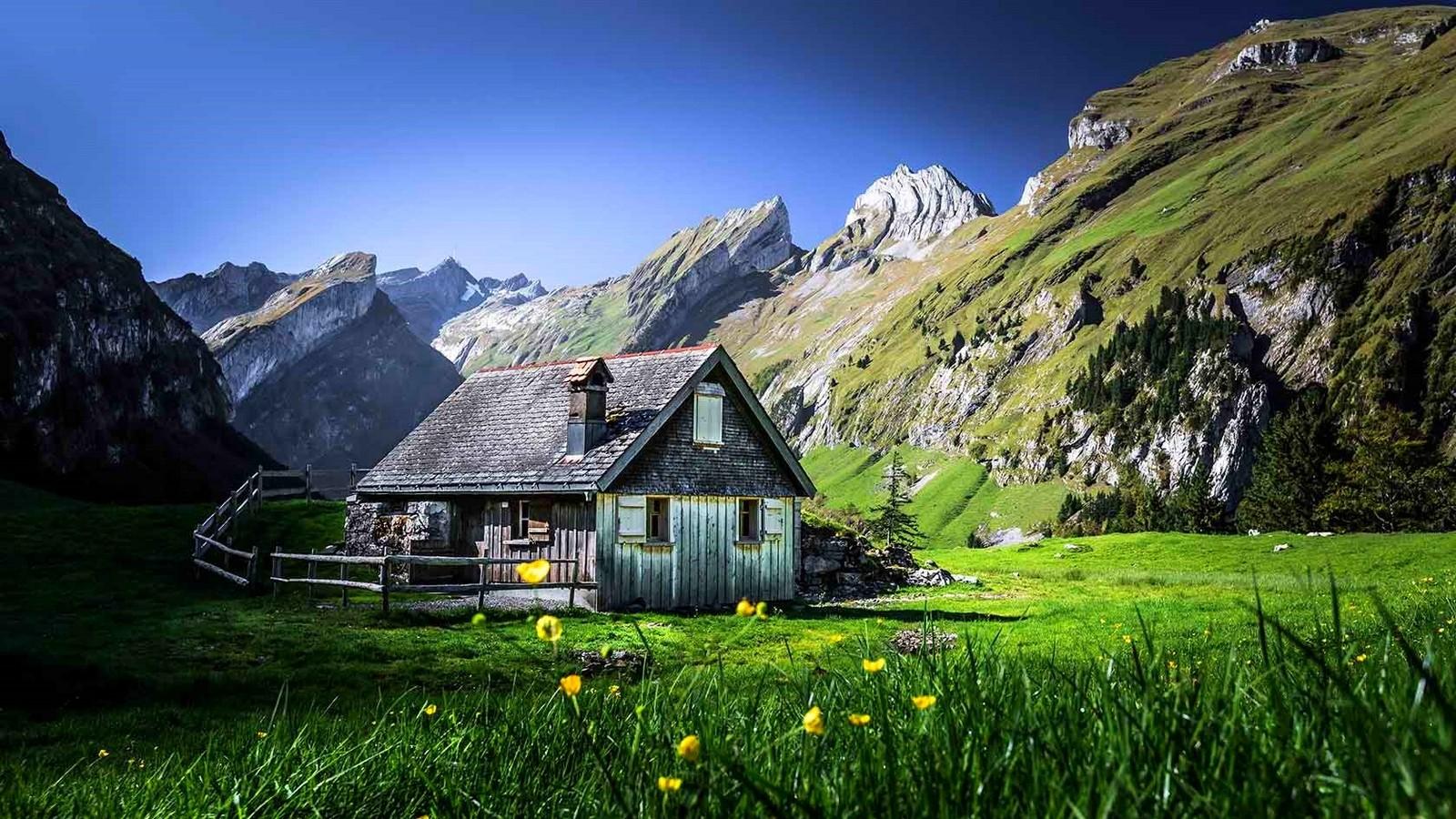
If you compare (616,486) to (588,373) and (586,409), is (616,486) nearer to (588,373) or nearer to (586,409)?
(586,409)

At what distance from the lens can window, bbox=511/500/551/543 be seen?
1223 inches

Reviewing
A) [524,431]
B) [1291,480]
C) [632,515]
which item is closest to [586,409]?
[632,515]

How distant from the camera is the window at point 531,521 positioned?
31.1 m

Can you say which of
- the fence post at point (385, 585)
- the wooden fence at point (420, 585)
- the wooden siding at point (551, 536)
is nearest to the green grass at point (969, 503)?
the wooden siding at point (551, 536)

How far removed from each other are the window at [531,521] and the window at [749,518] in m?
7.01

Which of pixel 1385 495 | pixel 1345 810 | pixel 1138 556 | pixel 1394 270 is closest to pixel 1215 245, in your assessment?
pixel 1394 270

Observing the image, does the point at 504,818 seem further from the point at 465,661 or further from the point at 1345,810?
the point at 465,661

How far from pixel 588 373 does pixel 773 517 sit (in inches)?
348

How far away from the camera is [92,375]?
92.4 meters

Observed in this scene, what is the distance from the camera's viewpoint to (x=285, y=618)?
73.9ft

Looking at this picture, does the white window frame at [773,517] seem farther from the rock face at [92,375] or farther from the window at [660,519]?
the rock face at [92,375]

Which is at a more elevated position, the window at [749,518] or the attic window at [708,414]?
the attic window at [708,414]

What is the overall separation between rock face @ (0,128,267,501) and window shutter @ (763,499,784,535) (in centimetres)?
6314

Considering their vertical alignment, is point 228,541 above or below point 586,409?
below
